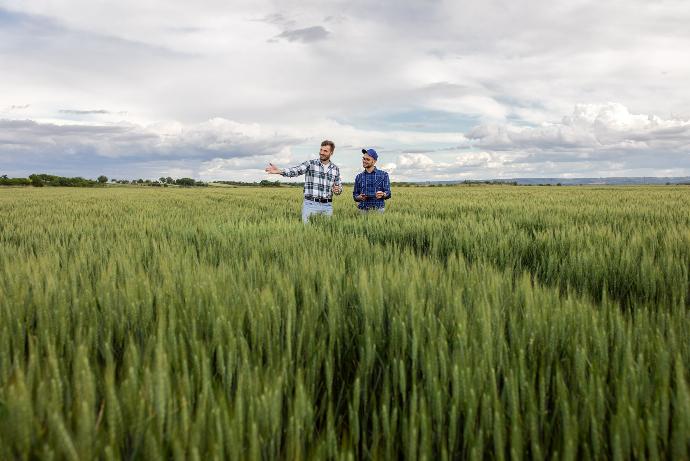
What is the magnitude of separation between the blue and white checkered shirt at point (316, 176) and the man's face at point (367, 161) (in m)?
0.56

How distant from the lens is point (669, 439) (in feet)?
3.56

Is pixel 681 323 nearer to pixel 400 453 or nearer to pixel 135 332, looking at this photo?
pixel 400 453

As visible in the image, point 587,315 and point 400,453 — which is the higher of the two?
point 587,315

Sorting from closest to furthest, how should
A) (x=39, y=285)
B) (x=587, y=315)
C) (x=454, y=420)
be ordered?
(x=454, y=420) → (x=587, y=315) → (x=39, y=285)

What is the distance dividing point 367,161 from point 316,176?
36.5 inches

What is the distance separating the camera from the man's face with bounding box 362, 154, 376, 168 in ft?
25.3

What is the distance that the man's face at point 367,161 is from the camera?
7.71 meters

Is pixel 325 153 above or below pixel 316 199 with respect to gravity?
above

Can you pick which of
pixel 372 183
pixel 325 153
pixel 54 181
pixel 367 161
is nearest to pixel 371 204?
pixel 372 183

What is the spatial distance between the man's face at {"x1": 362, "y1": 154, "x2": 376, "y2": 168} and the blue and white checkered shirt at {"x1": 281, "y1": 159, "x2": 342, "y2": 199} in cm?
56

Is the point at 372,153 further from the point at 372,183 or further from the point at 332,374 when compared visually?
the point at 332,374

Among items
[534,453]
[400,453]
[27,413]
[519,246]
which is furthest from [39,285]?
[519,246]

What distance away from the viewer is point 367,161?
25.5 feet

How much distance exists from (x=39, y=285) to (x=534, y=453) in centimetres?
202
